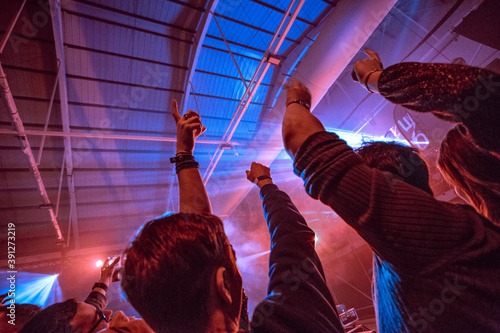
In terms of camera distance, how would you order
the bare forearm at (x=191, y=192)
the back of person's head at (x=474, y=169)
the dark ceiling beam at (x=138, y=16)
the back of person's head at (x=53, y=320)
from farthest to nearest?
the dark ceiling beam at (x=138, y=16) < the back of person's head at (x=53, y=320) < the bare forearm at (x=191, y=192) < the back of person's head at (x=474, y=169)

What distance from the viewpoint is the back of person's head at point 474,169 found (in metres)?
0.61

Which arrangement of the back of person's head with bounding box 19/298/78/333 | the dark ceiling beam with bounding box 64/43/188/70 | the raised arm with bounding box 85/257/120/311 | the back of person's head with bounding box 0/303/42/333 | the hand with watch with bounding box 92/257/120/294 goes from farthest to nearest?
the dark ceiling beam with bounding box 64/43/188/70
the hand with watch with bounding box 92/257/120/294
the raised arm with bounding box 85/257/120/311
the back of person's head with bounding box 0/303/42/333
the back of person's head with bounding box 19/298/78/333

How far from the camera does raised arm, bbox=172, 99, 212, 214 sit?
3.91ft

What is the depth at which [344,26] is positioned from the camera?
4484 millimetres

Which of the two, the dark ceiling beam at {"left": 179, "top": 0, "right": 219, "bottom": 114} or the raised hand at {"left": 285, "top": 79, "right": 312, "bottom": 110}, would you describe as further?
the dark ceiling beam at {"left": 179, "top": 0, "right": 219, "bottom": 114}

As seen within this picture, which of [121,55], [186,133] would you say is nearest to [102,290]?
[186,133]

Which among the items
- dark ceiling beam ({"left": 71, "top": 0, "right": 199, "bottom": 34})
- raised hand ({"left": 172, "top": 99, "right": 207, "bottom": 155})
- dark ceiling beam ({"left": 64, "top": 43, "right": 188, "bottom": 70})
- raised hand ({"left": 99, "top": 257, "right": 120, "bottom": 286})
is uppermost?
dark ceiling beam ({"left": 71, "top": 0, "right": 199, "bottom": 34})

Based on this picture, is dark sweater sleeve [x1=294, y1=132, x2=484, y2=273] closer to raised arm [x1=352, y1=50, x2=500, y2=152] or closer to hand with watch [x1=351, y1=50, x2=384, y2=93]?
raised arm [x1=352, y1=50, x2=500, y2=152]

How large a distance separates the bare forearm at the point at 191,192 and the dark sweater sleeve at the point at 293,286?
0.40m

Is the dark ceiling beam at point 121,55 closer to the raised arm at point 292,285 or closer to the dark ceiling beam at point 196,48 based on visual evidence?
the dark ceiling beam at point 196,48

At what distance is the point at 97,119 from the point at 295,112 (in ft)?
25.0

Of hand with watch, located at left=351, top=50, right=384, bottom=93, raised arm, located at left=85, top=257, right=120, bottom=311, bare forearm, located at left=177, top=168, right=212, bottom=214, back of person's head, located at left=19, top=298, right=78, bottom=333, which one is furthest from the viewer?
raised arm, located at left=85, top=257, right=120, bottom=311

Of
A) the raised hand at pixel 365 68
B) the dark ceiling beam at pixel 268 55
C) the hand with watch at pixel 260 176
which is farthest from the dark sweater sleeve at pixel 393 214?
the dark ceiling beam at pixel 268 55

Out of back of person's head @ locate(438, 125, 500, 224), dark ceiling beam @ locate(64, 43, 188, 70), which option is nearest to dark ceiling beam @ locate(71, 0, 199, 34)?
dark ceiling beam @ locate(64, 43, 188, 70)
